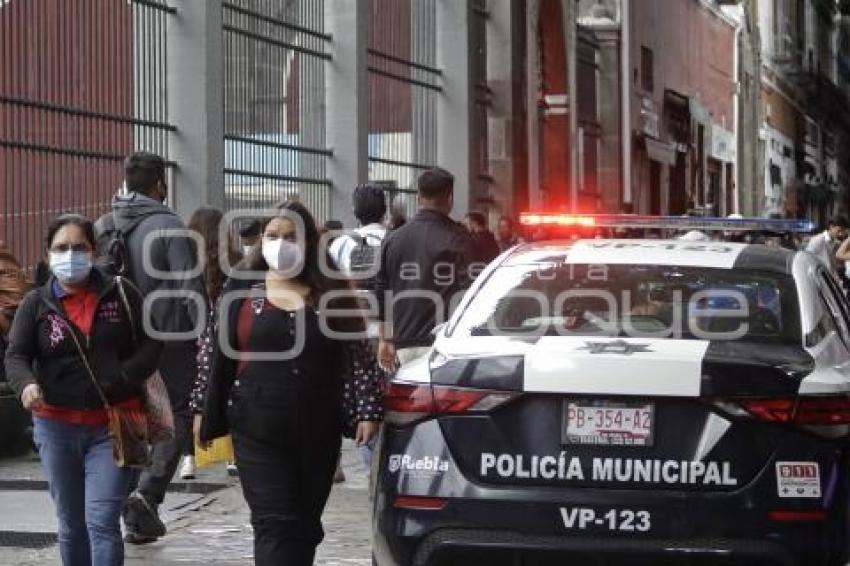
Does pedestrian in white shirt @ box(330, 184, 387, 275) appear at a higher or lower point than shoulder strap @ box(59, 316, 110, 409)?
higher

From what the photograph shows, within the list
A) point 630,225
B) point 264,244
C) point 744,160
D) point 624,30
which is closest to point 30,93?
point 630,225

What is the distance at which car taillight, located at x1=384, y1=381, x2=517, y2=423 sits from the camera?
7.48m

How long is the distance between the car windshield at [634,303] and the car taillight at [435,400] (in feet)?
1.70

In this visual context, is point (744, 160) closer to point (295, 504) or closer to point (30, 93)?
point (30, 93)

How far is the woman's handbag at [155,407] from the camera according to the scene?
8.13 m

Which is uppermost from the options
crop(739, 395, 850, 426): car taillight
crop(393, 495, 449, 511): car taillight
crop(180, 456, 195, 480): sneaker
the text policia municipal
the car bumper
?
crop(739, 395, 850, 426): car taillight

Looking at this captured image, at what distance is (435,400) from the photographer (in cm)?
756

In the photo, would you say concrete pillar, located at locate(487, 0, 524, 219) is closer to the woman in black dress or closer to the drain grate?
the drain grate

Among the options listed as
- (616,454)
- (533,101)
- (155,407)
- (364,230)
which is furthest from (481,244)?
(533,101)

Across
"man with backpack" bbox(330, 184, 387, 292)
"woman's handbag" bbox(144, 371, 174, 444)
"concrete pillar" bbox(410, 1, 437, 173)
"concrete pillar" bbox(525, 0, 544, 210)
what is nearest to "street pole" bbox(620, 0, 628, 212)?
"concrete pillar" bbox(525, 0, 544, 210)

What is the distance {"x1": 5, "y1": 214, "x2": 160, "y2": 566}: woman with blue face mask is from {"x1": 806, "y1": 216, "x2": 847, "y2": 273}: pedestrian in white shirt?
61.8 feet

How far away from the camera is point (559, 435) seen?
742cm

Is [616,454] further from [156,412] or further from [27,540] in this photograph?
[27,540]

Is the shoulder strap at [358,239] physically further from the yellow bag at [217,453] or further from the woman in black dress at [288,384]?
the woman in black dress at [288,384]
